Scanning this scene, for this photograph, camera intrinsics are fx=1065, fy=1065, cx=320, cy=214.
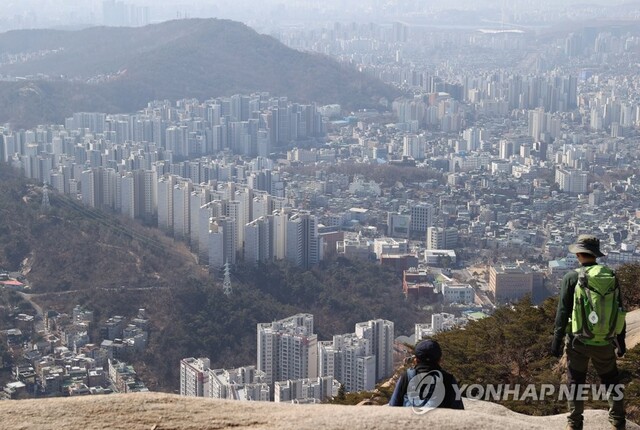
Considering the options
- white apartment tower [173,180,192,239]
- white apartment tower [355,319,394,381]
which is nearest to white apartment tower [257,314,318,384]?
white apartment tower [355,319,394,381]

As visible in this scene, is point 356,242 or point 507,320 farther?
point 356,242

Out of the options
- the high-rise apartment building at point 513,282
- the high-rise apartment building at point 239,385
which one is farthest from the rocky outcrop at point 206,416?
the high-rise apartment building at point 513,282

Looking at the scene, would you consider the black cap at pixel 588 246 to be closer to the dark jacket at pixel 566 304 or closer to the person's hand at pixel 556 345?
the dark jacket at pixel 566 304

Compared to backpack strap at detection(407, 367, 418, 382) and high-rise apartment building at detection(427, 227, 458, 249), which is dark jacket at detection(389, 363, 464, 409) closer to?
backpack strap at detection(407, 367, 418, 382)

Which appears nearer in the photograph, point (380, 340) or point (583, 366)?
point (583, 366)

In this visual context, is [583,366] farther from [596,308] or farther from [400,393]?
[400,393]

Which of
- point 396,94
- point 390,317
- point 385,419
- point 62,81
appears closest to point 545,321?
point 385,419

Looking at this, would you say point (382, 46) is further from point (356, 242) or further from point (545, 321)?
point (545, 321)

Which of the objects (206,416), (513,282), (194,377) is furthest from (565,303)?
(513,282)
